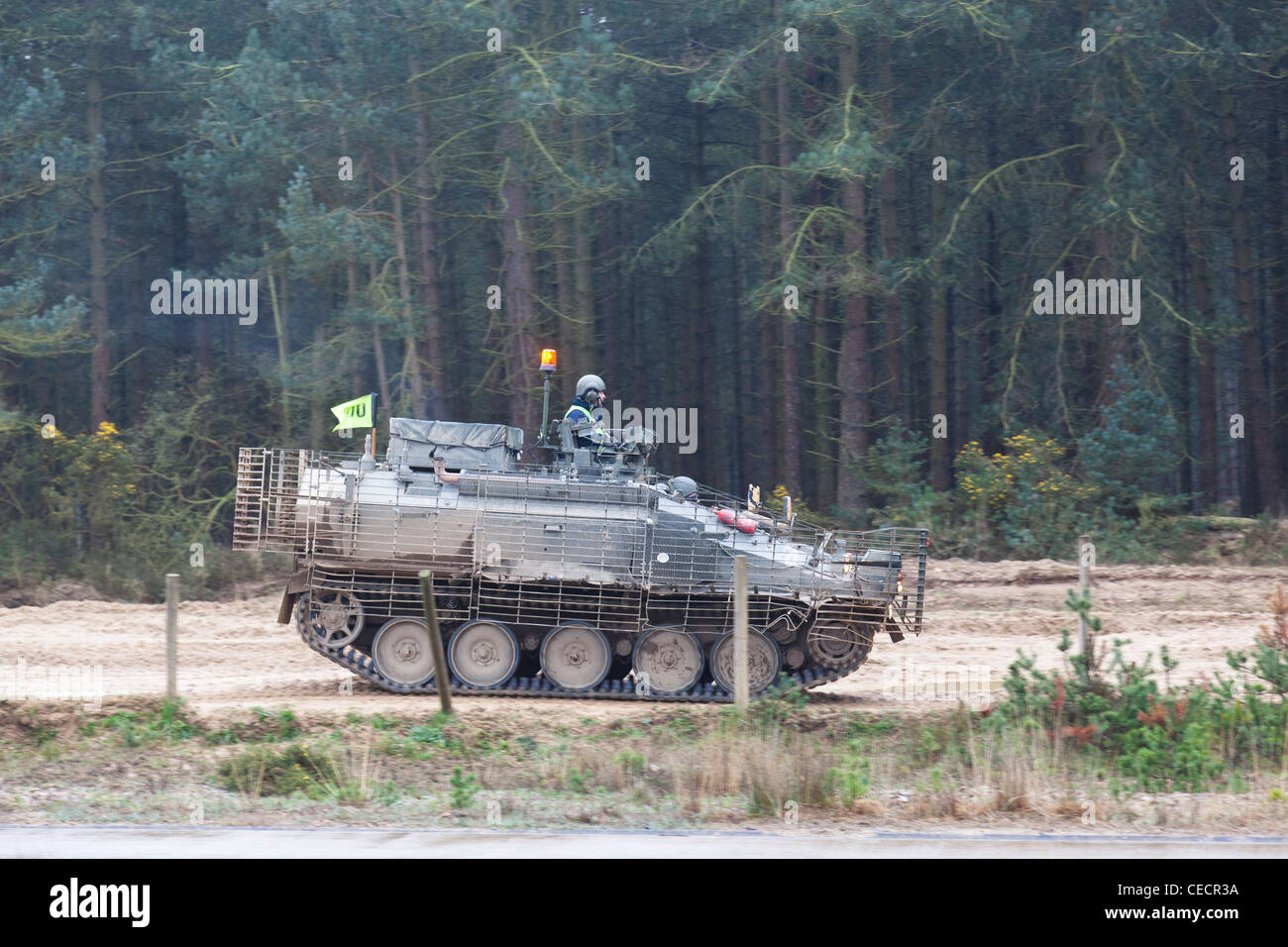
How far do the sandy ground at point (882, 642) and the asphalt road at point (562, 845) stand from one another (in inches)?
198

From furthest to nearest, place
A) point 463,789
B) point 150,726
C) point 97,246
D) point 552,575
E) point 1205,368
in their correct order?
point 1205,368
point 97,246
point 552,575
point 150,726
point 463,789

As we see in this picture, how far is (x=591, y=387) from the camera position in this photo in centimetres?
1517

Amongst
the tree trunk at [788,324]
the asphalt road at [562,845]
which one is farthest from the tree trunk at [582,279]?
the asphalt road at [562,845]

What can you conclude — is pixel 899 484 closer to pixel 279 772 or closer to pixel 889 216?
pixel 889 216

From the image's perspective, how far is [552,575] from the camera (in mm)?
13953

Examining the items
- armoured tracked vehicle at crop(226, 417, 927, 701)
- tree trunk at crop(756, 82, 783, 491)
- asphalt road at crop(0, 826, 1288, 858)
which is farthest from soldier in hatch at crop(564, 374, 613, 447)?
tree trunk at crop(756, 82, 783, 491)

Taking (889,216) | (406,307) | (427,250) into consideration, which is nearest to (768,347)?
(889,216)

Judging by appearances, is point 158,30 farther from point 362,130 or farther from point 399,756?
point 399,756

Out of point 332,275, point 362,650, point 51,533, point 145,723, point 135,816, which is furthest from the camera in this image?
point 332,275

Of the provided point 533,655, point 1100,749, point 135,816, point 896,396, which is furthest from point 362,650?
point 896,396

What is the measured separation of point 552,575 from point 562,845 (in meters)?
7.22

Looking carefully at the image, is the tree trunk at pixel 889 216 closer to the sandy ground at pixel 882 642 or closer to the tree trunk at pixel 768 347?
the tree trunk at pixel 768 347

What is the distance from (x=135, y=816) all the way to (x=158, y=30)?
23.2 meters

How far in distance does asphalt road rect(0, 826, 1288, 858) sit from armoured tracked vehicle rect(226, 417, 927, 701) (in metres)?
6.64
